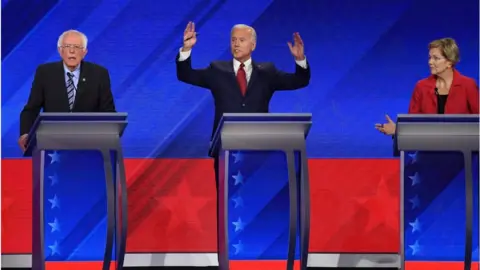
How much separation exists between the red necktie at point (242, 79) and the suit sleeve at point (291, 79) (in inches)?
6.0

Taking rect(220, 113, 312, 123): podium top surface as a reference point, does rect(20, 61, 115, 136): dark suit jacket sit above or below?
above

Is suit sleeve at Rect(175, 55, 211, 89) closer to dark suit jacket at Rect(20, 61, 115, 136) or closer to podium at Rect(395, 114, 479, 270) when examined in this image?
dark suit jacket at Rect(20, 61, 115, 136)

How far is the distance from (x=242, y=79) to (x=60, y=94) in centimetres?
96

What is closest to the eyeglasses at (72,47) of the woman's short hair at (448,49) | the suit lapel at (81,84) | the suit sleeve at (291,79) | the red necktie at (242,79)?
the suit lapel at (81,84)

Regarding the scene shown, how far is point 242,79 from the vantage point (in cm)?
562

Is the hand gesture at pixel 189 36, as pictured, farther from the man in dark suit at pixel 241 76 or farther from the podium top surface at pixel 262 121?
the podium top surface at pixel 262 121

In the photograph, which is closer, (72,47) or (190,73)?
(72,47)

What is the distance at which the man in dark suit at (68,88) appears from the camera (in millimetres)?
5320

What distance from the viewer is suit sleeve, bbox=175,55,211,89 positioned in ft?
18.4

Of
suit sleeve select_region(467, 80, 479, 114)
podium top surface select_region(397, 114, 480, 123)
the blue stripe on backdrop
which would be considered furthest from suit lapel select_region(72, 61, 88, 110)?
suit sleeve select_region(467, 80, 479, 114)

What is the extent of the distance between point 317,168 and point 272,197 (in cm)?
155

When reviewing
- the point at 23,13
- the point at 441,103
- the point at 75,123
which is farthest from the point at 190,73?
the point at 23,13

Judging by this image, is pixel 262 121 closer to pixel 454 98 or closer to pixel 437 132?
pixel 437 132

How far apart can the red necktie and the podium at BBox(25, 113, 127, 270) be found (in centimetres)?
92
